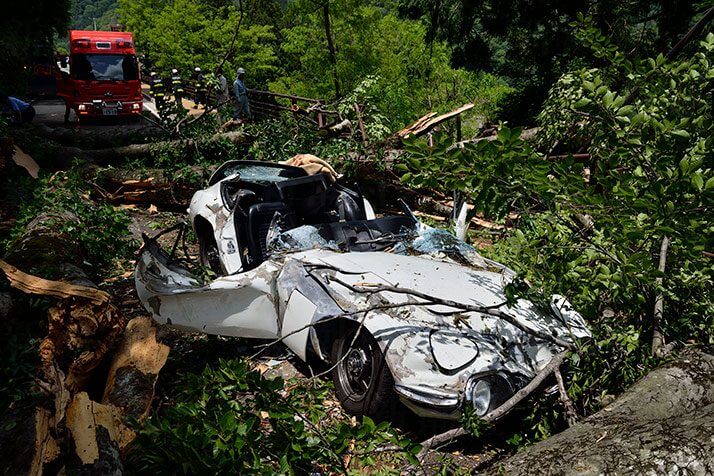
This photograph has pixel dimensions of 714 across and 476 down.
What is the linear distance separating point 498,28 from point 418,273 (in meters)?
9.91

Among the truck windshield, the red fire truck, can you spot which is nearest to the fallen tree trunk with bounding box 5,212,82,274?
the red fire truck

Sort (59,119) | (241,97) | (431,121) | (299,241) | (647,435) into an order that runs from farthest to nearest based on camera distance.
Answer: (59,119)
(241,97)
(431,121)
(299,241)
(647,435)

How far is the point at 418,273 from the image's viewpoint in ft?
13.9

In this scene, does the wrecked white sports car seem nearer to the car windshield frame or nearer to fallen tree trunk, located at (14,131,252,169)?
the car windshield frame

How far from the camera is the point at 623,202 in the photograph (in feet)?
9.72

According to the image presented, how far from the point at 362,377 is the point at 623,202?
208 centimetres

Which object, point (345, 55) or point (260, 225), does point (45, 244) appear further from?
point (345, 55)

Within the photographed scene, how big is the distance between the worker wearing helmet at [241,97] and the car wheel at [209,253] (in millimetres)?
7529

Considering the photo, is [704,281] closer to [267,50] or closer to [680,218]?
[680,218]

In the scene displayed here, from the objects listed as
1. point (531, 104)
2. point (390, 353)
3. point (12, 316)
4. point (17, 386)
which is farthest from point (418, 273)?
point (531, 104)

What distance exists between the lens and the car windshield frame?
21.2 ft

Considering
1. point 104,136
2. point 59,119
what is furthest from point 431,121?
point 59,119

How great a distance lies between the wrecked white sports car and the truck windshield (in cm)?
1323

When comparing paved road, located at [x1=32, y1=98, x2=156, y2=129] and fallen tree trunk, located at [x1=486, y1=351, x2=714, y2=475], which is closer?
fallen tree trunk, located at [x1=486, y1=351, x2=714, y2=475]
